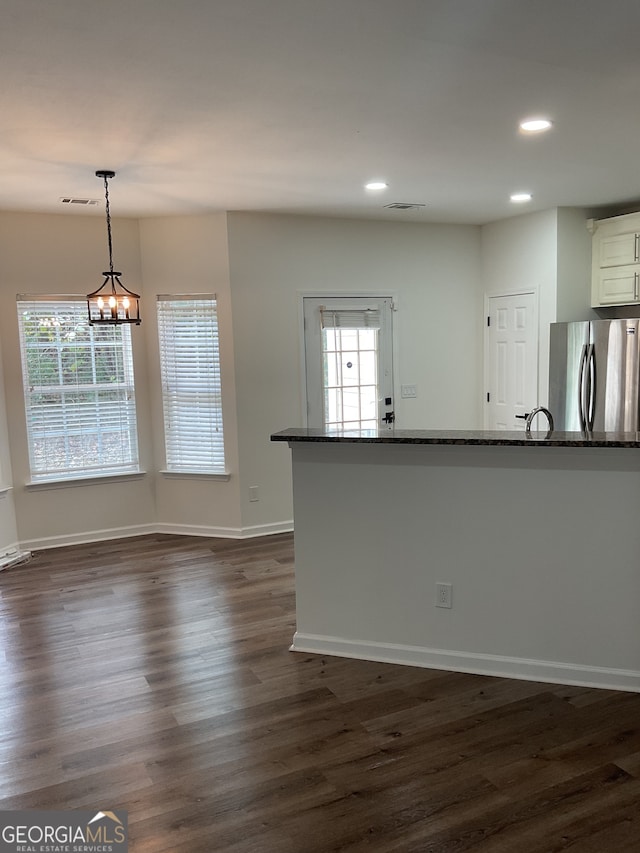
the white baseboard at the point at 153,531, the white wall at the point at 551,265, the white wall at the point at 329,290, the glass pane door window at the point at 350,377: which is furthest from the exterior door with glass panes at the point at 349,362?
the white wall at the point at 551,265

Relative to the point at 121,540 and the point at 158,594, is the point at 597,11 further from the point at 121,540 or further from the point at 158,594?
the point at 121,540

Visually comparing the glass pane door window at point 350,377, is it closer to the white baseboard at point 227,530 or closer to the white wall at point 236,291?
the white wall at point 236,291

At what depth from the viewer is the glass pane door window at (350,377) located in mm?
5777

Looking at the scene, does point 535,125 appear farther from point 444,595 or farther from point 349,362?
point 349,362

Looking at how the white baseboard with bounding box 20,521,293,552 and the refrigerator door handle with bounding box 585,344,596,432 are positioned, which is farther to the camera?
the white baseboard with bounding box 20,521,293,552

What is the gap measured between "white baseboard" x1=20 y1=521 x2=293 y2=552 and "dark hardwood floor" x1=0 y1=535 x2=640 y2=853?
158 centimetres

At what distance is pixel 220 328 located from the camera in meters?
5.41

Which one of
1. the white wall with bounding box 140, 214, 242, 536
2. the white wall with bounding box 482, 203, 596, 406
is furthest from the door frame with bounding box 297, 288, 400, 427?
the white wall with bounding box 482, 203, 596, 406

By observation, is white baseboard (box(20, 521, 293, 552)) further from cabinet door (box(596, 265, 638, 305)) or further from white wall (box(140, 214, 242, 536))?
cabinet door (box(596, 265, 638, 305))

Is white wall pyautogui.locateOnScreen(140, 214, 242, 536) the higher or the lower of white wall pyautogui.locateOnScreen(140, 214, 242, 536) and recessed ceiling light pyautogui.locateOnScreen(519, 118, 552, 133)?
the lower

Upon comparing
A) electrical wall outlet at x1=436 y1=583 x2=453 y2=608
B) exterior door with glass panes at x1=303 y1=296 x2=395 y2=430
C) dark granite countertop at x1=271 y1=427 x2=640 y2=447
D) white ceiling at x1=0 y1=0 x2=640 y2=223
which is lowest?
electrical wall outlet at x1=436 y1=583 x2=453 y2=608

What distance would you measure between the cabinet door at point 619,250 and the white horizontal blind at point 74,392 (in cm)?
404

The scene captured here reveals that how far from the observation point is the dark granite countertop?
2818 mm

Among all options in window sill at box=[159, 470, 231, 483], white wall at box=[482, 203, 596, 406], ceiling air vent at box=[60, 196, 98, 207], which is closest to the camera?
ceiling air vent at box=[60, 196, 98, 207]
